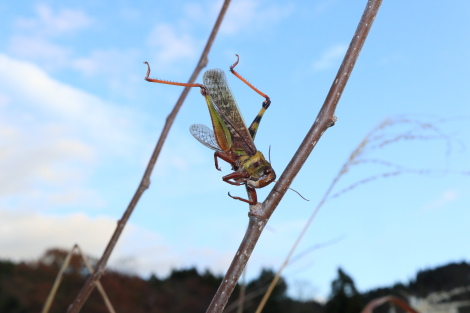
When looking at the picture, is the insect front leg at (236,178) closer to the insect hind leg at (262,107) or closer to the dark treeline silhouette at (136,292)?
the insect hind leg at (262,107)

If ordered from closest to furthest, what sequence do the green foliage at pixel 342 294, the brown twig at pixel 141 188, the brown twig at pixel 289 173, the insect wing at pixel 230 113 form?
1. the brown twig at pixel 289 173
2. the insect wing at pixel 230 113
3. the brown twig at pixel 141 188
4. the green foliage at pixel 342 294

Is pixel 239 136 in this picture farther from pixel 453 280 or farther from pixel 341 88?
pixel 453 280

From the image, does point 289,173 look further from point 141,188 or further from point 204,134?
point 141,188

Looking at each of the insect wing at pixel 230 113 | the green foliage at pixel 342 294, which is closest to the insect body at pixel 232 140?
the insect wing at pixel 230 113

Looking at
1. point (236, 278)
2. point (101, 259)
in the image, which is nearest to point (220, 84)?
point (236, 278)

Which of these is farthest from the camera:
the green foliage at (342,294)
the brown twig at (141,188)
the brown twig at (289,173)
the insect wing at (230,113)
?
the green foliage at (342,294)

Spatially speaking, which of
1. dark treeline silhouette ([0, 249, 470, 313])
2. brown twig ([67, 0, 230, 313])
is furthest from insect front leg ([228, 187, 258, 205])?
dark treeline silhouette ([0, 249, 470, 313])
